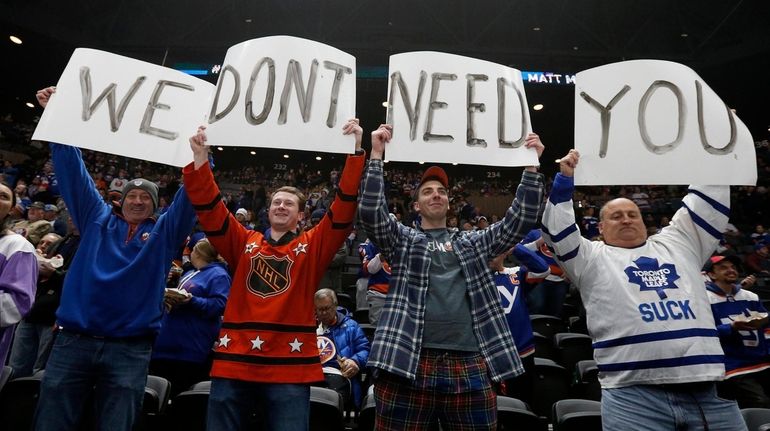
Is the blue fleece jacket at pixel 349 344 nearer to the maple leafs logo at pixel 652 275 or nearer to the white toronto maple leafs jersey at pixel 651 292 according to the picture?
the white toronto maple leafs jersey at pixel 651 292

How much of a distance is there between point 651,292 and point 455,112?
1.05 metres

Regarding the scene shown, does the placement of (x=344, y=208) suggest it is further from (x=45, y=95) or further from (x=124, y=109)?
(x=45, y=95)

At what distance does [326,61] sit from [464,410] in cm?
156

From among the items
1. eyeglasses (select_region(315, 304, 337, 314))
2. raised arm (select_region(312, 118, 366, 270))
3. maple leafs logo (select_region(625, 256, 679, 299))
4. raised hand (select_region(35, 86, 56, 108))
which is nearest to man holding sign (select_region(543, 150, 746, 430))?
maple leafs logo (select_region(625, 256, 679, 299))

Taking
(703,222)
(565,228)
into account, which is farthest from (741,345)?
(565,228)

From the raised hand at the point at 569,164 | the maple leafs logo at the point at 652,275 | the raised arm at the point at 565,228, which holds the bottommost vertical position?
the maple leafs logo at the point at 652,275

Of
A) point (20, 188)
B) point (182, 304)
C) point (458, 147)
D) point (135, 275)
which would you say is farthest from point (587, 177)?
point (20, 188)

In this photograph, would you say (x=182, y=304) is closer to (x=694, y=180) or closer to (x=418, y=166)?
(x=694, y=180)

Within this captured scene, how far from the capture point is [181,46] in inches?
541

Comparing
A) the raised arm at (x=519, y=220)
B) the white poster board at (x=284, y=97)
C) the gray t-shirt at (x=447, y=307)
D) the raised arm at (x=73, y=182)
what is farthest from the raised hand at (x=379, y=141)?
the raised arm at (x=73, y=182)

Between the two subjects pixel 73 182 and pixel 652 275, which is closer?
pixel 652 275

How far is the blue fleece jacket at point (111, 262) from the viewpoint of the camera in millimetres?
1940

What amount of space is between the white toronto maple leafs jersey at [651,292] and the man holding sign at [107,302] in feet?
5.65

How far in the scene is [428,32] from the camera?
13.7 meters
